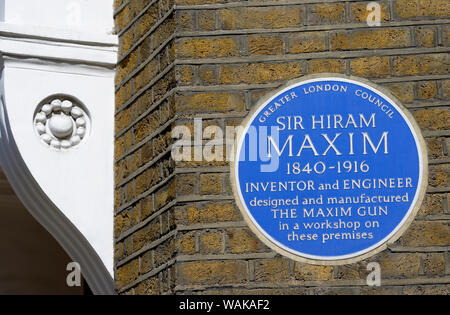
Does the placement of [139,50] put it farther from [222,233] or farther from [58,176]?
[222,233]

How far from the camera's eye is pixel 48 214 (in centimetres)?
490

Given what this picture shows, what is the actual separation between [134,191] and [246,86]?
2.36 feet

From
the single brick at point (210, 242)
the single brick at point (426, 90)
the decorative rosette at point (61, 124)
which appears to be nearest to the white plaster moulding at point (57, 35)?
the decorative rosette at point (61, 124)

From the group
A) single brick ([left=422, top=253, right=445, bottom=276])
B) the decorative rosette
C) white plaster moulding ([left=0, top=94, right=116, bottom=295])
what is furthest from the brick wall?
the decorative rosette

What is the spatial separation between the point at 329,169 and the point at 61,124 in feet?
4.21

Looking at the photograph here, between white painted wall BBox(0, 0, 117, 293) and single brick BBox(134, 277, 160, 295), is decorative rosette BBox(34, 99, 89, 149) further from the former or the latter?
single brick BBox(134, 277, 160, 295)

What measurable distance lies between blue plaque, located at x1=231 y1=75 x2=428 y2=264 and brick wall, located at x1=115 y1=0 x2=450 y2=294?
1.9 inches

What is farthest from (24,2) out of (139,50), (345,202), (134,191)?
(345,202)

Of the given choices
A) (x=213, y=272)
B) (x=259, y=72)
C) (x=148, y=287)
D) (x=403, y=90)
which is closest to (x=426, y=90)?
(x=403, y=90)

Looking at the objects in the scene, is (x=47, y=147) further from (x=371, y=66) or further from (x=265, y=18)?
(x=371, y=66)

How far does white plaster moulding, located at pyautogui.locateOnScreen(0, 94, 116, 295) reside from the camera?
4.86m

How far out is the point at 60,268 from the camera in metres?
6.33

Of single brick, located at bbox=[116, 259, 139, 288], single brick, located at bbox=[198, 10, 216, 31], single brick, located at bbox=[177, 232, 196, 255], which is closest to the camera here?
single brick, located at bbox=[177, 232, 196, 255]

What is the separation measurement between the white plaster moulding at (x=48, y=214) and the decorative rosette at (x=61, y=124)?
14 centimetres
